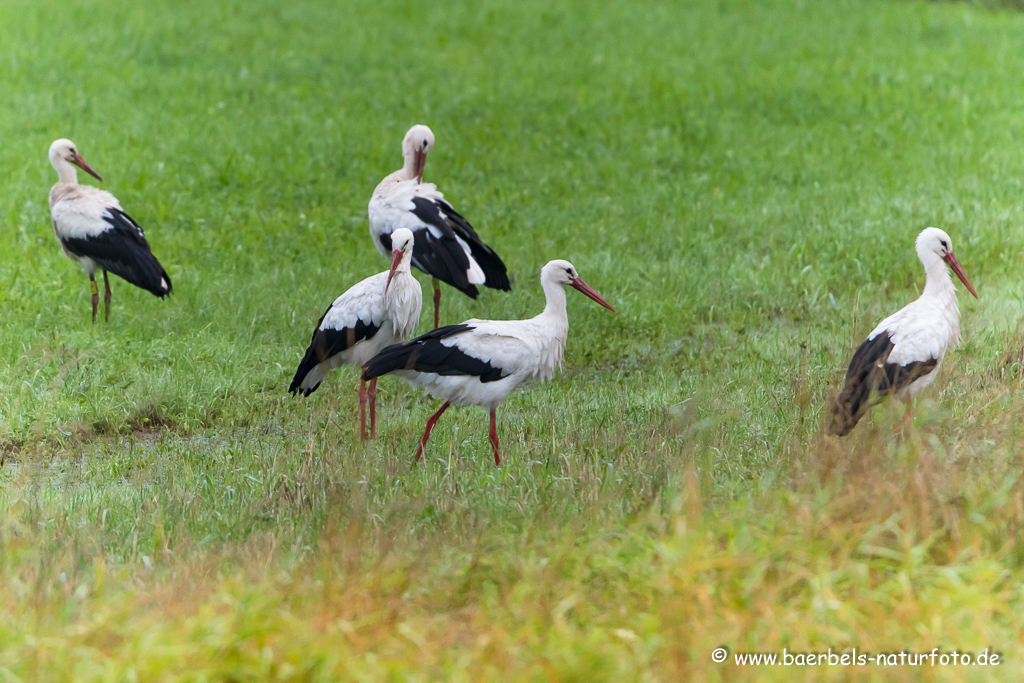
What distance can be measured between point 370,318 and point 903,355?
3214mm

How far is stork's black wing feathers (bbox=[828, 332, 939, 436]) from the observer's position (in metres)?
4.89

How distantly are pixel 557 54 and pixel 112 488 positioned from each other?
13219 millimetres

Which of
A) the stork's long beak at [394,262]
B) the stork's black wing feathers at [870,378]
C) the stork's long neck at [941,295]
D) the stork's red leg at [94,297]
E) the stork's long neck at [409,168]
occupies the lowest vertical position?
the stork's red leg at [94,297]

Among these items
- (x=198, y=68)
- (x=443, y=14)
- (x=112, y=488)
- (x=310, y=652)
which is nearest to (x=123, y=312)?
(x=112, y=488)

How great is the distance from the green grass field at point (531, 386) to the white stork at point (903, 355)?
0.26 m

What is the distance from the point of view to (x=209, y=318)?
847 cm

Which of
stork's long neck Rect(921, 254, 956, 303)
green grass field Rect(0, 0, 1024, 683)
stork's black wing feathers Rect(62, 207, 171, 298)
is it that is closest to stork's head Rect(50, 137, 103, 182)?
stork's black wing feathers Rect(62, 207, 171, 298)

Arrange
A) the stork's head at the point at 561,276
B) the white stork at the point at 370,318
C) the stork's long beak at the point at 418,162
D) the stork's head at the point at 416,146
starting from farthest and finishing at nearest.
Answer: the stork's long beak at the point at 418,162, the stork's head at the point at 416,146, the white stork at the point at 370,318, the stork's head at the point at 561,276

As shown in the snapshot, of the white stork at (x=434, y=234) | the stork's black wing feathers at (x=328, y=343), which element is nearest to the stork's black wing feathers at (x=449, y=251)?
the white stork at (x=434, y=234)

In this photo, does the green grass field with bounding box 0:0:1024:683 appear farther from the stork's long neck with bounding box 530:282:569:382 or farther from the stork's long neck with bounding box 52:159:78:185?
the stork's long neck with bounding box 52:159:78:185

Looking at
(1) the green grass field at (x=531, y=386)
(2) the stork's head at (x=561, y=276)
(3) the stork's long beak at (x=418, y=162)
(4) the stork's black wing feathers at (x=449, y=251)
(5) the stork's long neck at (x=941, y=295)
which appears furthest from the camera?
(3) the stork's long beak at (x=418, y=162)

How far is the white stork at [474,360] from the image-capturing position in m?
5.52

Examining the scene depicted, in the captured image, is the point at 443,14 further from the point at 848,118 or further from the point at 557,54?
the point at 848,118

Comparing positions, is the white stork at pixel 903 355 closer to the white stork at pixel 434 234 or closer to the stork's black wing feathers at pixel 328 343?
the stork's black wing feathers at pixel 328 343
